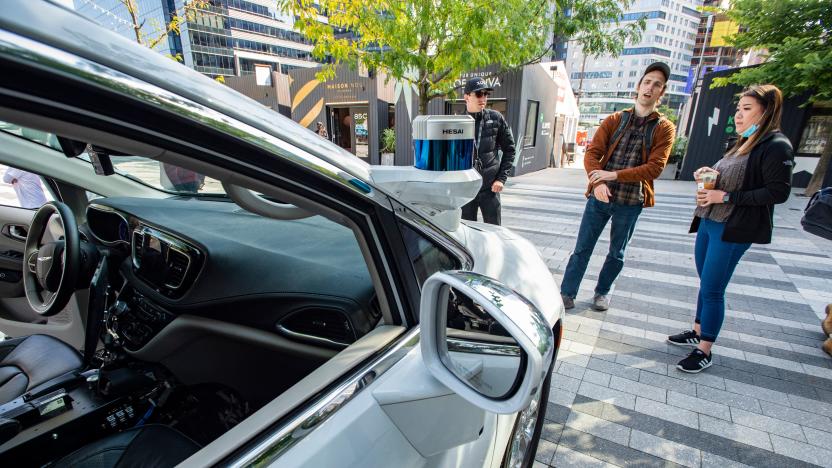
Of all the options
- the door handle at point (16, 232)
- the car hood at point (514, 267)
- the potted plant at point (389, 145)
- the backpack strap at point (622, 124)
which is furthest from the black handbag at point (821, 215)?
the potted plant at point (389, 145)

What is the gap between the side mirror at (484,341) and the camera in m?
0.75

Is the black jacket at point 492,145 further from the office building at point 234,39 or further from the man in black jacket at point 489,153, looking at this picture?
the office building at point 234,39

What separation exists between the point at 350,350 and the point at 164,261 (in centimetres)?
113

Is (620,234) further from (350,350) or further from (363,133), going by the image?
(363,133)

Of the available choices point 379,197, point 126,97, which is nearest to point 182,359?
point 379,197

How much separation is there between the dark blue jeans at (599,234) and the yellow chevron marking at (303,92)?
16.0 m

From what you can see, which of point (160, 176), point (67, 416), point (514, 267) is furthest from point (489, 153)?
point (67, 416)

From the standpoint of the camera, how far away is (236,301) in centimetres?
142

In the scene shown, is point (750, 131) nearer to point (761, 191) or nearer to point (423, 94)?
point (761, 191)

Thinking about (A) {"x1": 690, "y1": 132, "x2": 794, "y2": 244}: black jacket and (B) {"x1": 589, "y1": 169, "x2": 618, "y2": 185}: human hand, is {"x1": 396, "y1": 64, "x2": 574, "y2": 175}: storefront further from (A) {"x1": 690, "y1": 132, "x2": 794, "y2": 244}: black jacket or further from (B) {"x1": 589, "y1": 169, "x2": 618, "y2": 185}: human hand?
(A) {"x1": 690, "y1": 132, "x2": 794, "y2": 244}: black jacket

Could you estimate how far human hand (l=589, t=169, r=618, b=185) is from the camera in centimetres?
305

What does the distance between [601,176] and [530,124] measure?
12779 millimetres

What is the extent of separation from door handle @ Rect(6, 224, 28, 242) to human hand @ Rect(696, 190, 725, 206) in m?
4.58

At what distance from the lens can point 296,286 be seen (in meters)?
1.34
